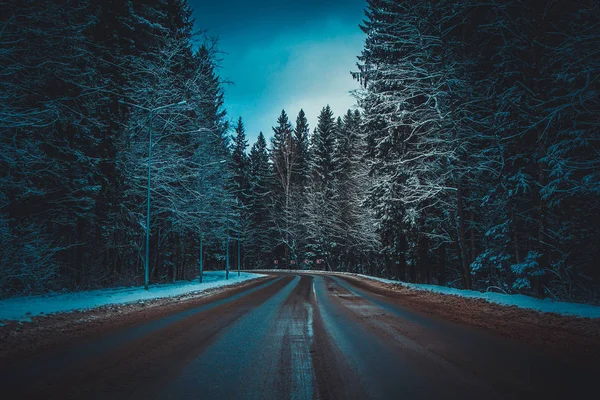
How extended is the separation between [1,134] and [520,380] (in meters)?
13.1

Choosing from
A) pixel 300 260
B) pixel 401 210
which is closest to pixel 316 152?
pixel 300 260

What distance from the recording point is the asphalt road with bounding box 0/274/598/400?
3.77 meters

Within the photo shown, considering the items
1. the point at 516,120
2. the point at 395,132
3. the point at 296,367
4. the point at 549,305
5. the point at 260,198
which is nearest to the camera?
the point at 296,367

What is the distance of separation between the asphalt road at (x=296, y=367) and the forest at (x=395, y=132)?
658 centimetres

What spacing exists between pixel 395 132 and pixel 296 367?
782 inches

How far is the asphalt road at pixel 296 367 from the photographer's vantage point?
3771 millimetres

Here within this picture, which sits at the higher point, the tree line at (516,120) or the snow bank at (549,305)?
the tree line at (516,120)

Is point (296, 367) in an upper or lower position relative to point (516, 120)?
lower

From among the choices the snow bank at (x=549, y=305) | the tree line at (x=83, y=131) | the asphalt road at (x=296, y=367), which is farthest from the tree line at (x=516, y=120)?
the tree line at (x=83, y=131)

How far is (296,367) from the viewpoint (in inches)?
184

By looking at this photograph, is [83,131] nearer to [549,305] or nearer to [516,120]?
[516,120]

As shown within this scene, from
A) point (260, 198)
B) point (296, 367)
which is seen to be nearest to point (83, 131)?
point (296, 367)

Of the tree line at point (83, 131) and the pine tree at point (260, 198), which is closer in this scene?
the tree line at point (83, 131)

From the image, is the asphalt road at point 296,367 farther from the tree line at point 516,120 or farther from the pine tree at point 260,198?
the pine tree at point 260,198
